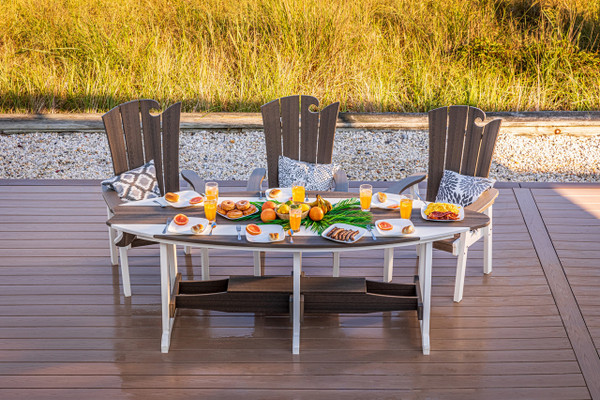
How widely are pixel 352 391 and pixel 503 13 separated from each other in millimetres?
5701

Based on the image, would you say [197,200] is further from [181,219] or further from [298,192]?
[298,192]

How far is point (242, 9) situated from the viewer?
254 inches

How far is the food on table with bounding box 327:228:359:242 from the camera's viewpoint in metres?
2.62

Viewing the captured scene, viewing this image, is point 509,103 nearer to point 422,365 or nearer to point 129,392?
point 422,365

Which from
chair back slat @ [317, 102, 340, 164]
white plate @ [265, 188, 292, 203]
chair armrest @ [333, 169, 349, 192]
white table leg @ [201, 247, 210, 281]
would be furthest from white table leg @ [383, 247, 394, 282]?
white table leg @ [201, 247, 210, 281]

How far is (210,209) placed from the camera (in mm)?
2783

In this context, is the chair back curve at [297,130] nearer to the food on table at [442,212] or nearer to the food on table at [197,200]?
the food on table at [197,200]

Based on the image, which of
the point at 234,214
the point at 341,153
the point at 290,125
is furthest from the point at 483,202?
the point at 341,153

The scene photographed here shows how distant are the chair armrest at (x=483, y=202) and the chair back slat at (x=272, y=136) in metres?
1.22

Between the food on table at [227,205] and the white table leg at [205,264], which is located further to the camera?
the white table leg at [205,264]

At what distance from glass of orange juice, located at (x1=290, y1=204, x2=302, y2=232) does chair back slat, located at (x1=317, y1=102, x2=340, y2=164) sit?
1.11m

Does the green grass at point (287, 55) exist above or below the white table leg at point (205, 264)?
above

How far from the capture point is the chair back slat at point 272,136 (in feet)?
12.3

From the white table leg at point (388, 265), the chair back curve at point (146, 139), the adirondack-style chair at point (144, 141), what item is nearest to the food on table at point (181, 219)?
the adirondack-style chair at point (144, 141)
